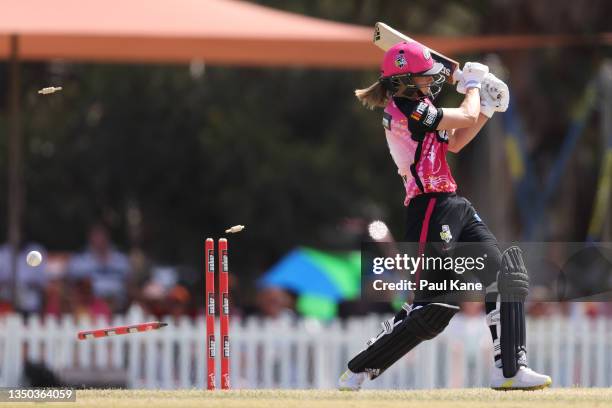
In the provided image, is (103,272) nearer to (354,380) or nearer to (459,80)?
Answer: (354,380)

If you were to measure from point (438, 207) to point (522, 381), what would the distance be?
1012 mm

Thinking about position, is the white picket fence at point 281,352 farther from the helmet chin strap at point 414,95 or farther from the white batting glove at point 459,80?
the helmet chin strap at point 414,95

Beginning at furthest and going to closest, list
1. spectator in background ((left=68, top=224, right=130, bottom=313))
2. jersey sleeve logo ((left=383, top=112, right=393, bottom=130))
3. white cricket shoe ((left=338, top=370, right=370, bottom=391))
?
spectator in background ((left=68, top=224, right=130, bottom=313))
white cricket shoe ((left=338, top=370, right=370, bottom=391))
jersey sleeve logo ((left=383, top=112, right=393, bottom=130))

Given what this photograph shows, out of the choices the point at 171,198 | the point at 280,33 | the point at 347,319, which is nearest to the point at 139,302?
the point at 347,319

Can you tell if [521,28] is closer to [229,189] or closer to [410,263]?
[229,189]

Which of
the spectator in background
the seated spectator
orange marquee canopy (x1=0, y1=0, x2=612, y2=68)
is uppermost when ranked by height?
orange marquee canopy (x1=0, y1=0, x2=612, y2=68)

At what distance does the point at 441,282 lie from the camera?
302 inches

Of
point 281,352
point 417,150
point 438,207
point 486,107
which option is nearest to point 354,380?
point 438,207

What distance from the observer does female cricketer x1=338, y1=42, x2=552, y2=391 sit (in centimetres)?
763

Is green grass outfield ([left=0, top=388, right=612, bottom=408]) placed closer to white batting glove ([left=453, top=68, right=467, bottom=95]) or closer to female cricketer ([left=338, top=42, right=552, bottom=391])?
female cricketer ([left=338, top=42, right=552, bottom=391])

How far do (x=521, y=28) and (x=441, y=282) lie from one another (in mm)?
12938

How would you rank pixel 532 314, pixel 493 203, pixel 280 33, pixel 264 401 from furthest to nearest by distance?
pixel 493 203 → pixel 532 314 → pixel 280 33 → pixel 264 401

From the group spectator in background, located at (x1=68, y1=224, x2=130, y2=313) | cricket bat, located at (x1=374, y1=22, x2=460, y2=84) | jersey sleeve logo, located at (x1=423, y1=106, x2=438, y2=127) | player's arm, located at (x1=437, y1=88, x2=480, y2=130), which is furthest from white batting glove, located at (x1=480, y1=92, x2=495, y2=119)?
spectator in background, located at (x1=68, y1=224, x2=130, y2=313)

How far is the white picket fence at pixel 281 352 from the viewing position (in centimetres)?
1309
